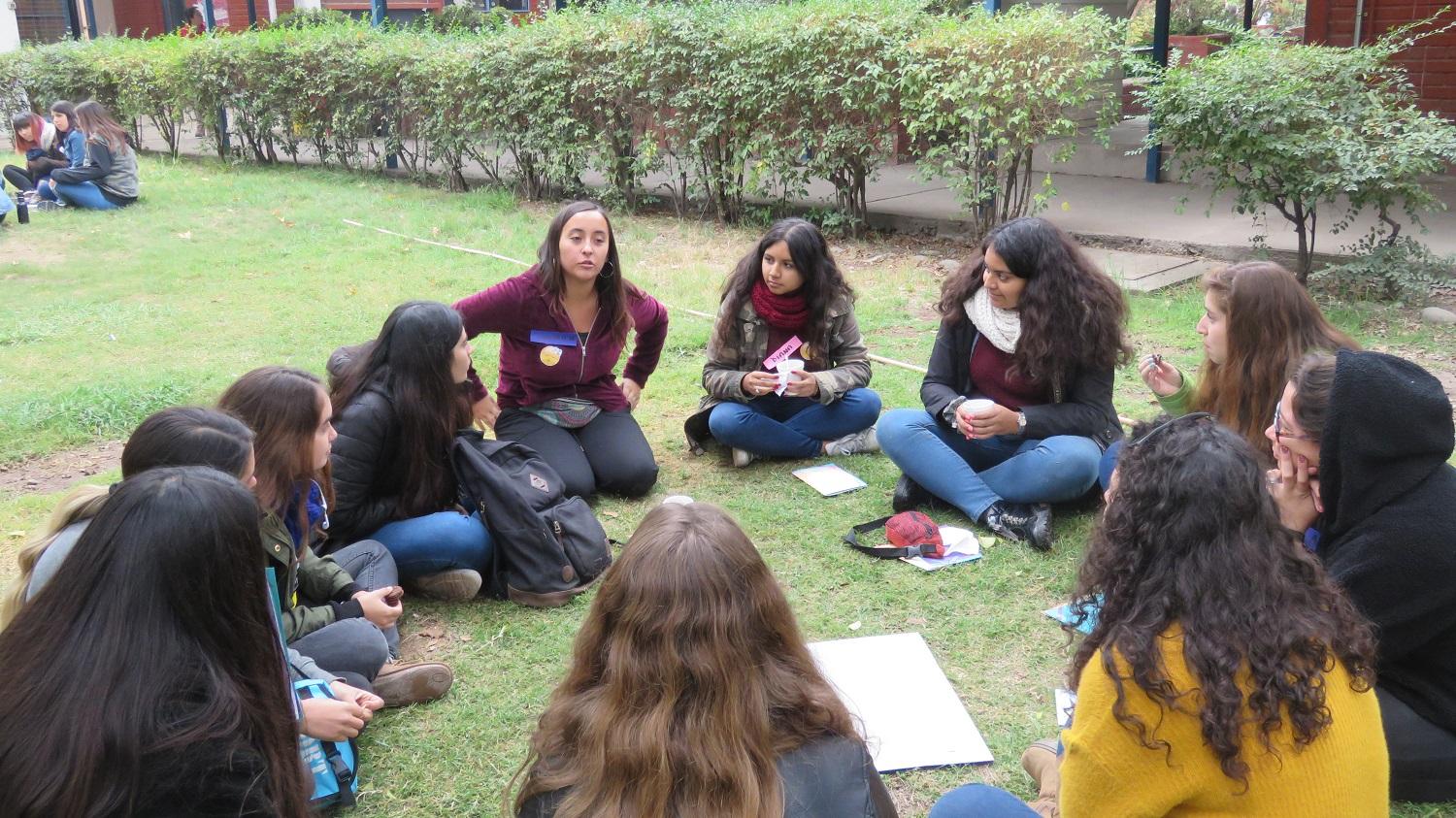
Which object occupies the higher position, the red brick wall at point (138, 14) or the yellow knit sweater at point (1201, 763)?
the red brick wall at point (138, 14)

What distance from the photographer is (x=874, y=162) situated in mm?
9094

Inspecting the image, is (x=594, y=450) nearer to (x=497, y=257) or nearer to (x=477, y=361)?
(x=477, y=361)

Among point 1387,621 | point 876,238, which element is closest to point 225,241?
point 876,238

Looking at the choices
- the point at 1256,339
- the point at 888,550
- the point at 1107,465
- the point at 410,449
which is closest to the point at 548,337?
the point at 410,449

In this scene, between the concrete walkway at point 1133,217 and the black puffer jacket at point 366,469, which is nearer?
the black puffer jacket at point 366,469

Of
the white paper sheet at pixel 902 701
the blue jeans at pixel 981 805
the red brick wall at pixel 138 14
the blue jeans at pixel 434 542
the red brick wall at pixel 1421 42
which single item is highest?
the red brick wall at pixel 138 14

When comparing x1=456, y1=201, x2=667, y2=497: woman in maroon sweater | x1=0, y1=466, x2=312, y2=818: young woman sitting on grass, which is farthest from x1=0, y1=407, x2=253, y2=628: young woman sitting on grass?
x1=456, y1=201, x2=667, y2=497: woman in maroon sweater

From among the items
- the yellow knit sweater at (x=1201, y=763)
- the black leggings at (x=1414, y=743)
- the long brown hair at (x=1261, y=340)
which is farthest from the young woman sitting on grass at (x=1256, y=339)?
the yellow knit sweater at (x=1201, y=763)

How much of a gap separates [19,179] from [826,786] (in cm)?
1302

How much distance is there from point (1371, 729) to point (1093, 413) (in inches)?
97.7

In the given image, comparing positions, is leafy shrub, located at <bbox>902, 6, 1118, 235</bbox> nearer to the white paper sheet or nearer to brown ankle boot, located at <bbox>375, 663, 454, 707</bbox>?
the white paper sheet

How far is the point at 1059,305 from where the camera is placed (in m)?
4.30

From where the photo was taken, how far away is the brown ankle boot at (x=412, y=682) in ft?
10.8

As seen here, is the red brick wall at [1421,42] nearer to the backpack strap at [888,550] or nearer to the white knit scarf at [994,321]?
the white knit scarf at [994,321]
